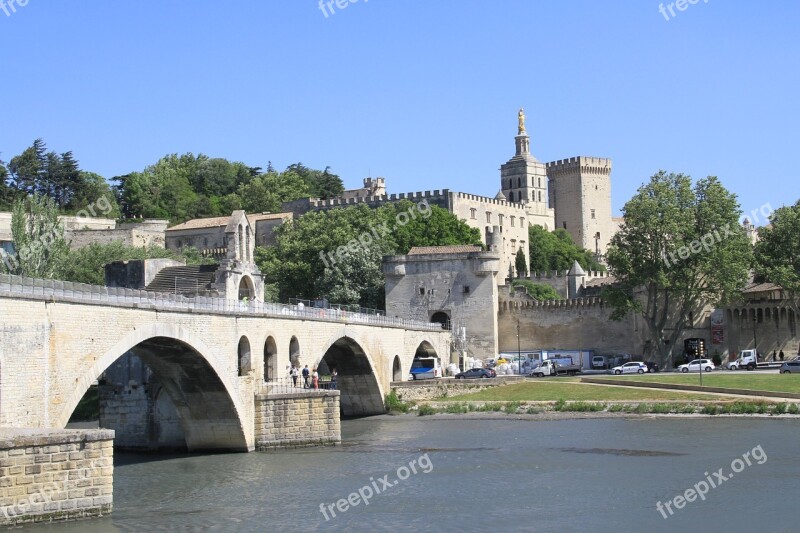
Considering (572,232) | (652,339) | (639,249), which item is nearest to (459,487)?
(639,249)

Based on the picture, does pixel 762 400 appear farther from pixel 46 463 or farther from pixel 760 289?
pixel 46 463

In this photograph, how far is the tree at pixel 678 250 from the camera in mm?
79688

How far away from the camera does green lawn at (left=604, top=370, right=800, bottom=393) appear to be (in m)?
62.2

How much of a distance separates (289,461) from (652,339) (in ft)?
161

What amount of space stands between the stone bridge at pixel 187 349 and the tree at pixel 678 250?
18178mm

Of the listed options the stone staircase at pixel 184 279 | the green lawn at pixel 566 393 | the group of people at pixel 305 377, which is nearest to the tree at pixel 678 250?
the green lawn at pixel 566 393

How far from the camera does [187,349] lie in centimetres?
4356

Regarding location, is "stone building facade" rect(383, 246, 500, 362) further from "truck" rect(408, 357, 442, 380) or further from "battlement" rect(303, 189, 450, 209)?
"battlement" rect(303, 189, 450, 209)

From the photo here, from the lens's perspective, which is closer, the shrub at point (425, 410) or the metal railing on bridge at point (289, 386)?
the metal railing on bridge at point (289, 386)

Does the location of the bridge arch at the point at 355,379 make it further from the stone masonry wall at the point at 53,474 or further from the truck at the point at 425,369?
the stone masonry wall at the point at 53,474

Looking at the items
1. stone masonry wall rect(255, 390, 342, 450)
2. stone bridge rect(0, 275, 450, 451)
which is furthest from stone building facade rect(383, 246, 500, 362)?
stone masonry wall rect(255, 390, 342, 450)

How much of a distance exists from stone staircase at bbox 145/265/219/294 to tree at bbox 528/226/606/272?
8304 cm

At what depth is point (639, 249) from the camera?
266 ft

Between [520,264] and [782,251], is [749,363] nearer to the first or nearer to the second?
[782,251]
